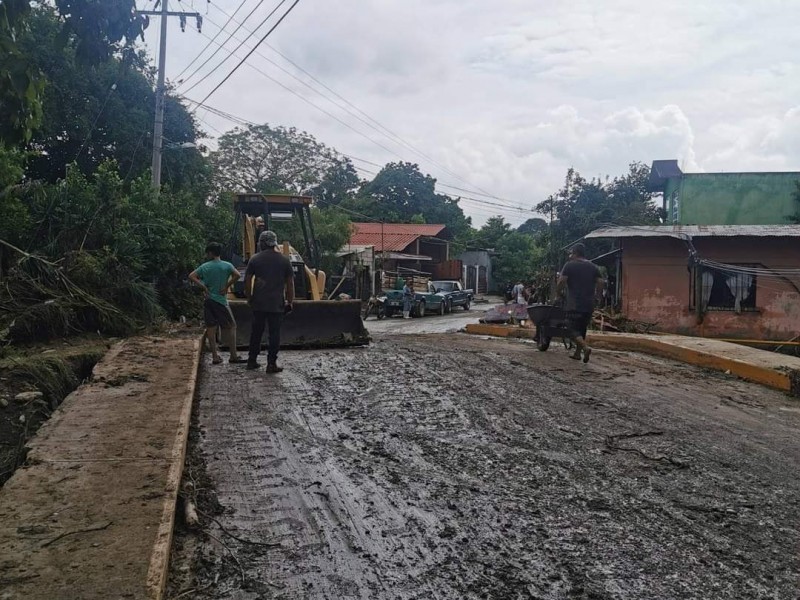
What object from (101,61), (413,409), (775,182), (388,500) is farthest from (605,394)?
(775,182)

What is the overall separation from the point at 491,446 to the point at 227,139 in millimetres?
38692

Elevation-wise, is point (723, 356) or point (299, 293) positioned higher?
point (299, 293)

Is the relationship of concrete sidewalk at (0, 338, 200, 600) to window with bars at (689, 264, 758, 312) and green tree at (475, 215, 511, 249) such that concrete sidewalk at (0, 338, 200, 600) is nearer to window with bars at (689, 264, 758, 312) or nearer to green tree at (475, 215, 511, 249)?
window with bars at (689, 264, 758, 312)

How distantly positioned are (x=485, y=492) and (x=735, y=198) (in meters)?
28.9

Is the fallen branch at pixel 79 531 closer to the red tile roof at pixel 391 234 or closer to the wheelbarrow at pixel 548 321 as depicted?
the wheelbarrow at pixel 548 321

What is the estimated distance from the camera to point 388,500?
171 inches

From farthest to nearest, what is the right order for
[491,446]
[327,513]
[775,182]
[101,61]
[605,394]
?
[775,182]
[605,394]
[491,446]
[101,61]
[327,513]

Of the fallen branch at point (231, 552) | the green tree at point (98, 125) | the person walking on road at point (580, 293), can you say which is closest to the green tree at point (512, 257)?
the green tree at point (98, 125)

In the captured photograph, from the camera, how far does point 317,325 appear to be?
37.7ft

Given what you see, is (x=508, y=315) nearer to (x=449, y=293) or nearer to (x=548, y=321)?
(x=548, y=321)

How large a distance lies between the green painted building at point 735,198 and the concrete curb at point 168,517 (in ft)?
91.3

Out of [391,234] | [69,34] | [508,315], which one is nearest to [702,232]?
[508,315]

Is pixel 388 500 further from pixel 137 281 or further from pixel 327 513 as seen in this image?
pixel 137 281

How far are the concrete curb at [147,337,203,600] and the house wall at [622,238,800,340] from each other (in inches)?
699
